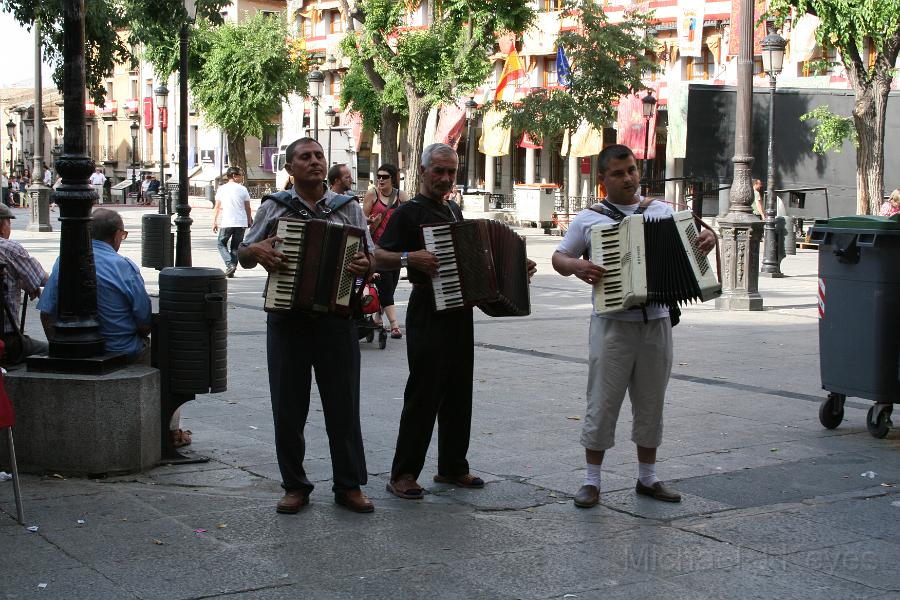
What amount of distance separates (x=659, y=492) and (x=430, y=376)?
132cm

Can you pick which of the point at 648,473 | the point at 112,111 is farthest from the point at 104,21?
the point at 112,111

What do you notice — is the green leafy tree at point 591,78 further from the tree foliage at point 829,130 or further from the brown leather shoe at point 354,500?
the brown leather shoe at point 354,500

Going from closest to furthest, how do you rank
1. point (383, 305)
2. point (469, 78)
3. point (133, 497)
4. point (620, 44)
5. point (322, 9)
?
1. point (133, 497)
2. point (383, 305)
3. point (469, 78)
4. point (620, 44)
5. point (322, 9)

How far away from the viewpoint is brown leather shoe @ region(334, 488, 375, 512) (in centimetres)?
609

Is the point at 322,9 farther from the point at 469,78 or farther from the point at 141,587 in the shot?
the point at 141,587

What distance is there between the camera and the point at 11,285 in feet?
24.9

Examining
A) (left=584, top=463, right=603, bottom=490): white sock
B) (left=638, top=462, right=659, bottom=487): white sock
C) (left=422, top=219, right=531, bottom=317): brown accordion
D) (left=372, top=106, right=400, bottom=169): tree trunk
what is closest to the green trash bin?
(left=638, top=462, right=659, bottom=487): white sock

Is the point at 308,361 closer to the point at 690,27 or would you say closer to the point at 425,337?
the point at 425,337

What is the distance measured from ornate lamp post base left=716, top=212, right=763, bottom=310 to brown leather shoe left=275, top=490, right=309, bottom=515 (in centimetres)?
1119

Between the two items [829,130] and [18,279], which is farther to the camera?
[829,130]

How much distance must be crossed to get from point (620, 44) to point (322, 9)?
88.7ft

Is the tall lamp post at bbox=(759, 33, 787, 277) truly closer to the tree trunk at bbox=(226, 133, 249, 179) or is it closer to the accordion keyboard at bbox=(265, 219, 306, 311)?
the accordion keyboard at bbox=(265, 219, 306, 311)

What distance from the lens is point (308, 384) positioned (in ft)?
20.2

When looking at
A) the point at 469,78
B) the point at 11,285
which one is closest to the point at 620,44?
the point at 469,78
